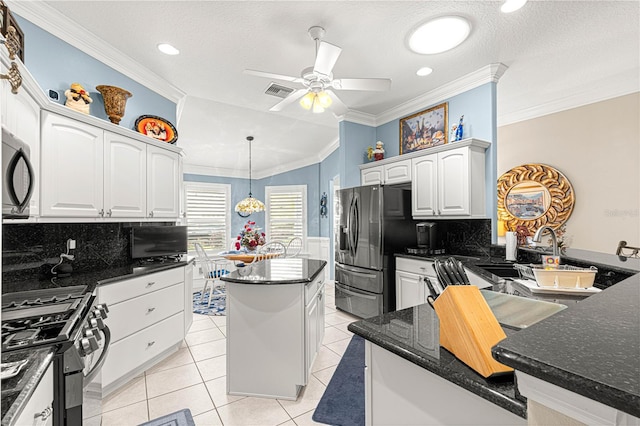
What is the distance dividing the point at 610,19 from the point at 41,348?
4.14 metres

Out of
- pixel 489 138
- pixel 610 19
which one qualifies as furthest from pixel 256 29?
pixel 610 19

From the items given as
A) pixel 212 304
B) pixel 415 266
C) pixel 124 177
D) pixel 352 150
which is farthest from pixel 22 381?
pixel 212 304

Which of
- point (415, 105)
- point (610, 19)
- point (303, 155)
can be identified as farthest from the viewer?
point (303, 155)

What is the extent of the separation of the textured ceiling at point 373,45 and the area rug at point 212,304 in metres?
2.78

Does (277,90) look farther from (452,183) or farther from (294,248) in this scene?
(294,248)

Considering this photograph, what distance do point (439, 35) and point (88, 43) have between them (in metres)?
3.02

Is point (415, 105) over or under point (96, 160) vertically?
over

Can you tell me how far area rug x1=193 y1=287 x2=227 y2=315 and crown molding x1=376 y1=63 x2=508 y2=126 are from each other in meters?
3.43

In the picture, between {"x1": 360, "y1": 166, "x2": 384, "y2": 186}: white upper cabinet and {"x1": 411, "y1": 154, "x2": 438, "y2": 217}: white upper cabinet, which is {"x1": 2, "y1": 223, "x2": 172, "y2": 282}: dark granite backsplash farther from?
{"x1": 411, "y1": 154, "x2": 438, "y2": 217}: white upper cabinet

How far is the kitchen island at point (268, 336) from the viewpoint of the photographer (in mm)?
2188

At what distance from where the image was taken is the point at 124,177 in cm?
272

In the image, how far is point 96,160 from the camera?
2.46 m

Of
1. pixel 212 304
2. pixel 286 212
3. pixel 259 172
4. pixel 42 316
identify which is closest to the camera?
pixel 42 316

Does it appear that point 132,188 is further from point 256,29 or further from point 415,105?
point 415,105
